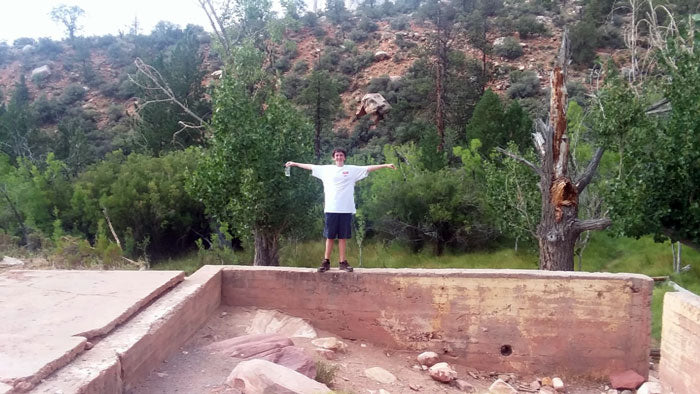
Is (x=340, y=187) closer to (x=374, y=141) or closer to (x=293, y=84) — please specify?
(x=374, y=141)

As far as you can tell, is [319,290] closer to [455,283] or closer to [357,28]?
[455,283]

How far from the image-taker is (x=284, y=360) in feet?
15.7

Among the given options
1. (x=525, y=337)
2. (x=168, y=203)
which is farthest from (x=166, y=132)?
(x=525, y=337)

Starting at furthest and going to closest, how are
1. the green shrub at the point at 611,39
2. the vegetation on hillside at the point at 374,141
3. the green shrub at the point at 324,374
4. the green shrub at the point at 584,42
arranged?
1. the green shrub at the point at 611,39
2. the green shrub at the point at 584,42
3. the vegetation on hillside at the point at 374,141
4. the green shrub at the point at 324,374

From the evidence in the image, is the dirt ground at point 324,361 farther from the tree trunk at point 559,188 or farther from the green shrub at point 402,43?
the green shrub at point 402,43

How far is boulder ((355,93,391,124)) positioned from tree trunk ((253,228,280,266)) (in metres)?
18.5

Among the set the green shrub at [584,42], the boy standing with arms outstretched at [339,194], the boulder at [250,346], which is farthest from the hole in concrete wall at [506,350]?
the green shrub at [584,42]

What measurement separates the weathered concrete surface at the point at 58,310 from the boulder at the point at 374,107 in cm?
2492

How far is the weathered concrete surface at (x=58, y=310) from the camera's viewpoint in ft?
11.9

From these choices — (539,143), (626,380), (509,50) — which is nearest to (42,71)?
(509,50)

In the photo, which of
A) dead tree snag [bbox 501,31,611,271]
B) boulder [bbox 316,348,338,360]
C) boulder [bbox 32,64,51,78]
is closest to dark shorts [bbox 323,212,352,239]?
boulder [bbox 316,348,338,360]

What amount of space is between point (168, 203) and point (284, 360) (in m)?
14.3

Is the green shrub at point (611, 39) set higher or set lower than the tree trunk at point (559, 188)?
higher

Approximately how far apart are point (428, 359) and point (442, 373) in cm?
41
